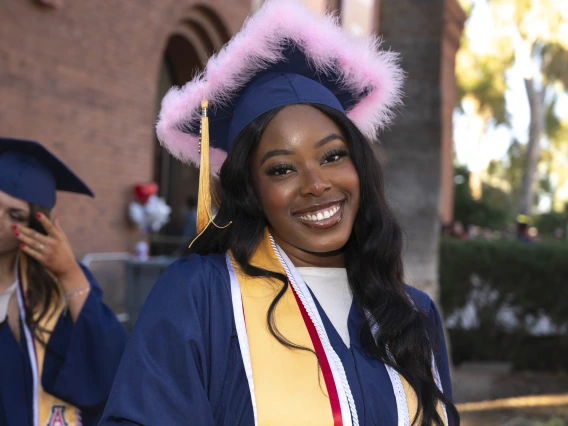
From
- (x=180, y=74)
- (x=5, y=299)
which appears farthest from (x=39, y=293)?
(x=180, y=74)

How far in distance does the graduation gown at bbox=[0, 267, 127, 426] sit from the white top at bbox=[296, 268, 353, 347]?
106cm

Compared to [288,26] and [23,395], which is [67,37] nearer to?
[23,395]

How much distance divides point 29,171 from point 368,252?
1.45 metres

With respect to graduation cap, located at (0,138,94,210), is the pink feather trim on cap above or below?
above

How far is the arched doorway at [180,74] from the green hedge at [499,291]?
150 inches

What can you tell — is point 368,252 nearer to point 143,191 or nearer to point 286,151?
point 286,151

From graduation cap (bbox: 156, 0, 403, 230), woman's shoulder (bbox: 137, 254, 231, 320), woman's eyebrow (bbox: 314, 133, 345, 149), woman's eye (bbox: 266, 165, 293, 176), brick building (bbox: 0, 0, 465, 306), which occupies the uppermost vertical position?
brick building (bbox: 0, 0, 465, 306)

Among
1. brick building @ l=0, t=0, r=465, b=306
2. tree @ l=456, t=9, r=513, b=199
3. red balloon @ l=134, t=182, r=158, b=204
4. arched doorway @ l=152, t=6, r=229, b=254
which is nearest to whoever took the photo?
brick building @ l=0, t=0, r=465, b=306

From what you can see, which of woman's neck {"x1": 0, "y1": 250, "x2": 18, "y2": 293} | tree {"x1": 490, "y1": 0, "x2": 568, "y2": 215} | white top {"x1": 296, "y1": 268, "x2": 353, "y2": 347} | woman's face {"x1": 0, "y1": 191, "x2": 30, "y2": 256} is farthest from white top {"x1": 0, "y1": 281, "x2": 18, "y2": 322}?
tree {"x1": 490, "y1": 0, "x2": 568, "y2": 215}

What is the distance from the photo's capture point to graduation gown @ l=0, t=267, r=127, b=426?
2.71 metres

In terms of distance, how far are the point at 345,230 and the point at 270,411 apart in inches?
23.5

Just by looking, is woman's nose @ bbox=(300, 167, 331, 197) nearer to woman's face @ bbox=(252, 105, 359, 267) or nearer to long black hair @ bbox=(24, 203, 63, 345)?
woman's face @ bbox=(252, 105, 359, 267)

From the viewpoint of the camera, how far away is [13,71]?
7195mm

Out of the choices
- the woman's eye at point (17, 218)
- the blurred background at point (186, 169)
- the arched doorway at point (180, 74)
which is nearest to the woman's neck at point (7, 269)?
the woman's eye at point (17, 218)
